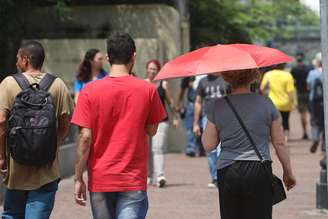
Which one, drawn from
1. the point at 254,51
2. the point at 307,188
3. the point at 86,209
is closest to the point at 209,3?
the point at 307,188

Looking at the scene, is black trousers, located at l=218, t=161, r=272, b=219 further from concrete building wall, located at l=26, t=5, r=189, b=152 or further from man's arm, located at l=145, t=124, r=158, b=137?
concrete building wall, located at l=26, t=5, r=189, b=152

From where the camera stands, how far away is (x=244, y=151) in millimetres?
5945

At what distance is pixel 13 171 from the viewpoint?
6285mm

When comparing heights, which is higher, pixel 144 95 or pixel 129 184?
pixel 144 95

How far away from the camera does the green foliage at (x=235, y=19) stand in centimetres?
2195

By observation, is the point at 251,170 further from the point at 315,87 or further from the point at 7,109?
the point at 315,87

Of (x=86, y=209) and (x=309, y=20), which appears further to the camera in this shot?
(x=309, y=20)

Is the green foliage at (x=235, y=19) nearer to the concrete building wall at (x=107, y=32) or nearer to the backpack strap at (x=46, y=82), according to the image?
the concrete building wall at (x=107, y=32)

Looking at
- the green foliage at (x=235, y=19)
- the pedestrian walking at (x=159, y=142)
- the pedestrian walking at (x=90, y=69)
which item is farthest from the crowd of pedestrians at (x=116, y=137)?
the green foliage at (x=235, y=19)

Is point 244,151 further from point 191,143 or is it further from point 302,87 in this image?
point 302,87

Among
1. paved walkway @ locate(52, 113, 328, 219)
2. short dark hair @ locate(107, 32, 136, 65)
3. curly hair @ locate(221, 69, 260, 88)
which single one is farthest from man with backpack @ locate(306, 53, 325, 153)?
short dark hair @ locate(107, 32, 136, 65)

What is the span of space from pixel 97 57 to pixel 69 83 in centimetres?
586

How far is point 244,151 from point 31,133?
1.48 m

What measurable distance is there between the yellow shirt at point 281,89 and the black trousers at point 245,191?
36.2ft
